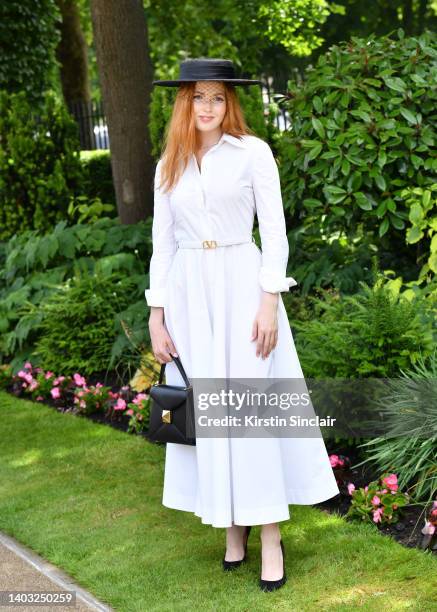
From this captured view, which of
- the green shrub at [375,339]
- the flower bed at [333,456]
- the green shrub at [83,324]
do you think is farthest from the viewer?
the green shrub at [83,324]

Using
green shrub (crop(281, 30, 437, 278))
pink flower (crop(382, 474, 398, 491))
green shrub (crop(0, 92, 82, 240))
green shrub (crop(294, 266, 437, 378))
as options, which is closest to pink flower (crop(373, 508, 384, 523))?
pink flower (crop(382, 474, 398, 491))

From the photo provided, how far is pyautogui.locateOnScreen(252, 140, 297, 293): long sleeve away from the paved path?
1425 millimetres

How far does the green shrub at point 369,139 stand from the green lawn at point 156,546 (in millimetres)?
1957

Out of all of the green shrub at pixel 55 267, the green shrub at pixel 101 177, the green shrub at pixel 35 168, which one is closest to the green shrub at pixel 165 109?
the green shrub at pixel 55 267

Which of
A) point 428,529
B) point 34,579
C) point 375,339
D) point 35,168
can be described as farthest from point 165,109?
point 428,529

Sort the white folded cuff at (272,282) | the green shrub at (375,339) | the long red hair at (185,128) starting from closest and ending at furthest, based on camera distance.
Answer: the white folded cuff at (272,282) → the long red hair at (185,128) → the green shrub at (375,339)

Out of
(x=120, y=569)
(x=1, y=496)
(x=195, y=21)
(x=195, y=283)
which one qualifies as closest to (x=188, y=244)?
(x=195, y=283)

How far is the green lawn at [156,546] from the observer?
360 cm

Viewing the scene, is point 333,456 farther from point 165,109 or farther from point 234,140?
point 165,109

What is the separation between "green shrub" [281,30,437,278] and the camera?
18.8 ft

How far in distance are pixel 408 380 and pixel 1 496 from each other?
88.8 inches

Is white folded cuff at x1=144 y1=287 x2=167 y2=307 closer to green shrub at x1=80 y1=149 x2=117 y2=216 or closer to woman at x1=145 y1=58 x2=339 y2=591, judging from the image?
woman at x1=145 y1=58 x2=339 y2=591

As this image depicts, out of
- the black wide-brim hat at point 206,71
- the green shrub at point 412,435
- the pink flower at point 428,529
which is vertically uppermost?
the black wide-brim hat at point 206,71

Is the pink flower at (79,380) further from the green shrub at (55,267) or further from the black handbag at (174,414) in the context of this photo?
the black handbag at (174,414)
